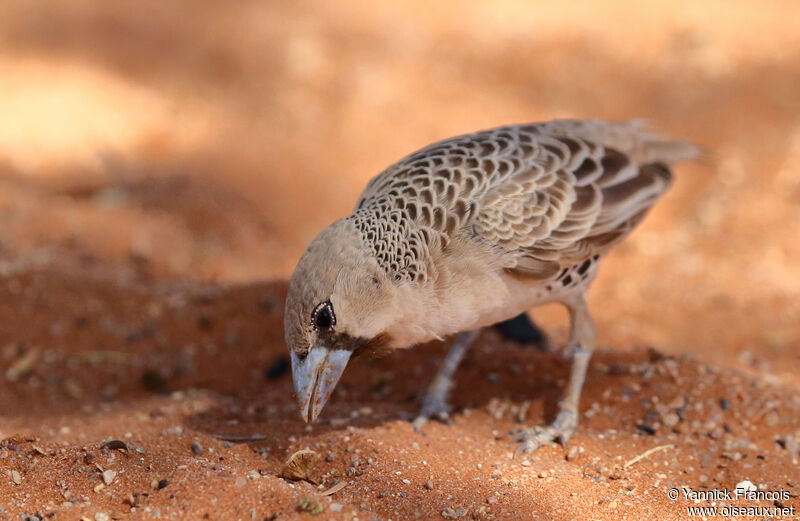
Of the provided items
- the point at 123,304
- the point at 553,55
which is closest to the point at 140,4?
the point at 553,55

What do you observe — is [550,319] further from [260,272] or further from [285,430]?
[285,430]

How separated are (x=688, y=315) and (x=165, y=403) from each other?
4.75 metres

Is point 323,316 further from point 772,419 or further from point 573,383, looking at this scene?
point 772,419

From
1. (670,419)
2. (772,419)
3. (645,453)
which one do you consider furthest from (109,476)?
(772,419)

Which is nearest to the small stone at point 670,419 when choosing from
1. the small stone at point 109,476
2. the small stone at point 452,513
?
the small stone at point 452,513

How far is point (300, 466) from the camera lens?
3.88 metres

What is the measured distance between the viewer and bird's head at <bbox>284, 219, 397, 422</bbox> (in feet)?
12.1

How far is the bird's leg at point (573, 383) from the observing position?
453cm

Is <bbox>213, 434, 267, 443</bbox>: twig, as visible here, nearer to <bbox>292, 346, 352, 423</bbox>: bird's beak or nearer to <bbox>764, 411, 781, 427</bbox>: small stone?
<bbox>292, 346, 352, 423</bbox>: bird's beak

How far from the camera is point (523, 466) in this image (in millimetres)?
4184

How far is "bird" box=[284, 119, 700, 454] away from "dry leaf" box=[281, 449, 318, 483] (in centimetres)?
18

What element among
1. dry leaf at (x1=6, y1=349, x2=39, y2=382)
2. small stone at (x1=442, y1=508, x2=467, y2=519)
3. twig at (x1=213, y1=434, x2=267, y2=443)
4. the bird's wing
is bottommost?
dry leaf at (x1=6, y1=349, x2=39, y2=382)

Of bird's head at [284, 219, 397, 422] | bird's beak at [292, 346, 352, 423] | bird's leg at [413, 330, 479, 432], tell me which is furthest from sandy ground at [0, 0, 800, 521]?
bird's head at [284, 219, 397, 422]

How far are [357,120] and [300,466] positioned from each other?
696cm
